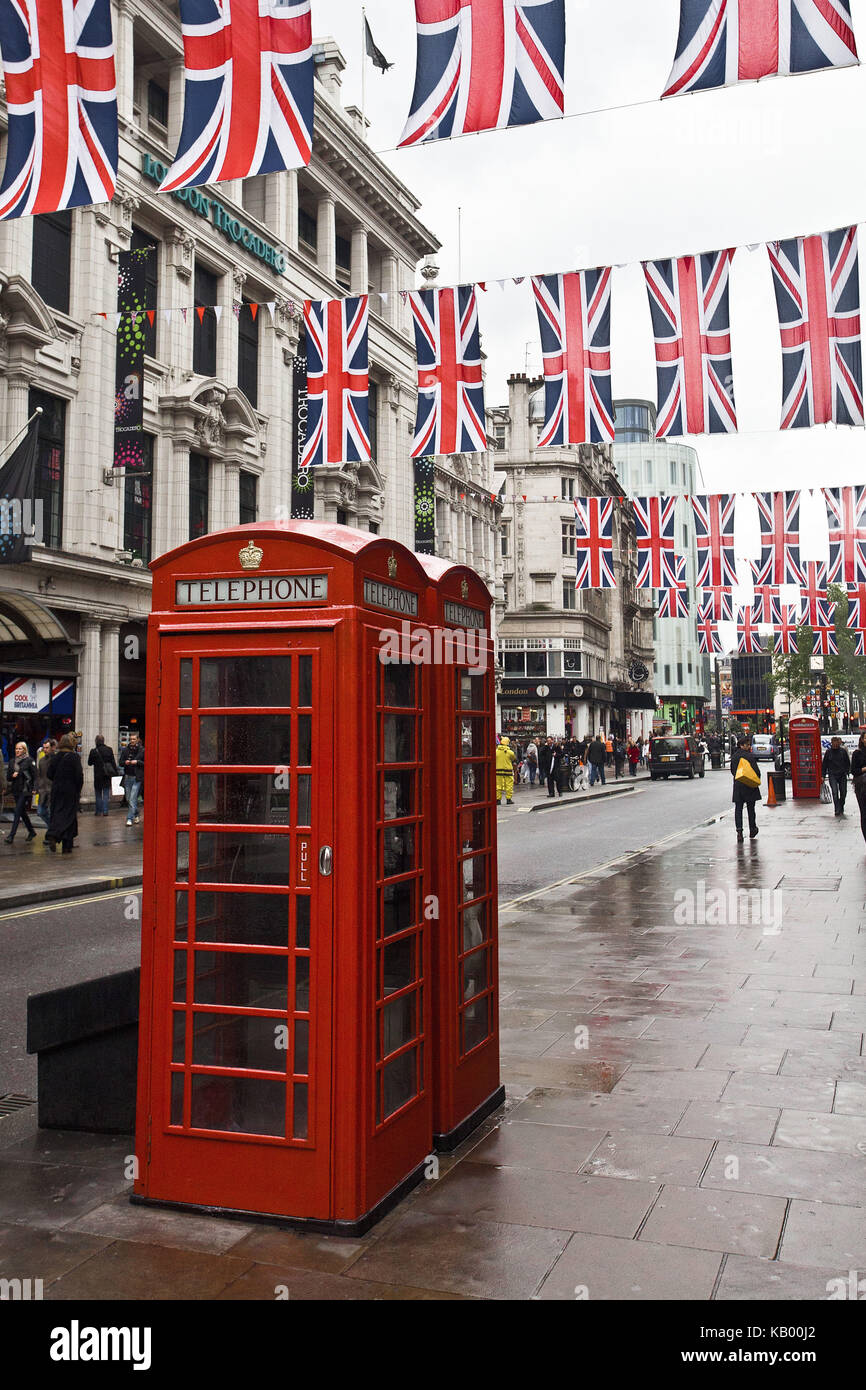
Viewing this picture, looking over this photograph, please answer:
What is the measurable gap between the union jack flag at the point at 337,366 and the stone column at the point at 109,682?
938cm

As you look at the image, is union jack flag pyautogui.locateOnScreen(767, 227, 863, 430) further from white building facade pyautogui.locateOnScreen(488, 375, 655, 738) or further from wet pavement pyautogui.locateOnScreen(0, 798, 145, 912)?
white building facade pyautogui.locateOnScreen(488, 375, 655, 738)

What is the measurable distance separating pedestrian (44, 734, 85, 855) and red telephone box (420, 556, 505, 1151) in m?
13.0

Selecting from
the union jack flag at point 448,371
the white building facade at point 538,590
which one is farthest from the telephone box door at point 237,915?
the white building facade at point 538,590

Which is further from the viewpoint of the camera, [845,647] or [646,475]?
[646,475]

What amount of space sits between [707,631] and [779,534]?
12211mm

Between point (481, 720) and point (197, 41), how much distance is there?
849 centimetres

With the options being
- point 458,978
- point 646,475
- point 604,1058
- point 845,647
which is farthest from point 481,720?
point 646,475

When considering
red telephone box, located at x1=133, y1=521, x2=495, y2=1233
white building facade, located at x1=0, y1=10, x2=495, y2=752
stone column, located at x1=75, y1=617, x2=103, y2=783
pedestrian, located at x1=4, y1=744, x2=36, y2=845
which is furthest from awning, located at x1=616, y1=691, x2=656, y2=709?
red telephone box, located at x1=133, y1=521, x2=495, y2=1233

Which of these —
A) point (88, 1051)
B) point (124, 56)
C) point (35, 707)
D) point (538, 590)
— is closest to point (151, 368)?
point (124, 56)

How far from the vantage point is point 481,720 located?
5.25 m

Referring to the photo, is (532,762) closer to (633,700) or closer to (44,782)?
(44,782)

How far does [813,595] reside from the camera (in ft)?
108

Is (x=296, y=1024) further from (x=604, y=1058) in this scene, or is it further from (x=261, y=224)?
(x=261, y=224)

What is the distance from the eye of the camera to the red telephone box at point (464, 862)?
4.70 m
